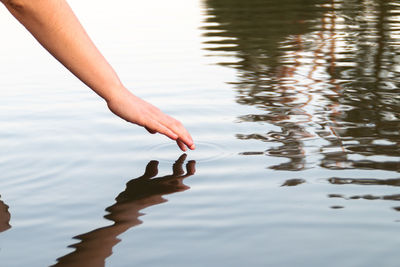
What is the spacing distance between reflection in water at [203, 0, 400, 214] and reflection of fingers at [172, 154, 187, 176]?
272mm

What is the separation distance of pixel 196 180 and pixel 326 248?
0.82m

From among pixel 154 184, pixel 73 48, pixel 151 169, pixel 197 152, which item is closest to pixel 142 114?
pixel 73 48

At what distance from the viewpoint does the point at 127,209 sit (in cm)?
Answer: 249

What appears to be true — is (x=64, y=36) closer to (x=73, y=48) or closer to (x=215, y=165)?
(x=73, y=48)

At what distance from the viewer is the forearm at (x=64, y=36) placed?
1712 millimetres

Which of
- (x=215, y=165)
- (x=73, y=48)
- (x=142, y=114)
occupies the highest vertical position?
(x=73, y=48)

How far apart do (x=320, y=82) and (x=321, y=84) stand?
9cm

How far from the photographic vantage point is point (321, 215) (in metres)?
2.36

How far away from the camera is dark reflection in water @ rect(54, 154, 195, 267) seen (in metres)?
2.07

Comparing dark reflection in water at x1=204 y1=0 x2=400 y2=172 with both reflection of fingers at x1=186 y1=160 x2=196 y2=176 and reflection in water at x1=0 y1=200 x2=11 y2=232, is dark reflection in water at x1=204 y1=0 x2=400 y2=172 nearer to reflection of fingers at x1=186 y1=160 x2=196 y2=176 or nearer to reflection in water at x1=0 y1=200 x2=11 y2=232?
reflection of fingers at x1=186 y1=160 x2=196 y2=176

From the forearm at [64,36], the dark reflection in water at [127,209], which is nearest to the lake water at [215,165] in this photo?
the dark reflection in water at [127,209]

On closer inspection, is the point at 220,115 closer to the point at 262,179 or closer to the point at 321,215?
the point at 262,179

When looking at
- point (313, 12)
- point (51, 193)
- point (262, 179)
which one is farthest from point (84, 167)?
point (313, 12)

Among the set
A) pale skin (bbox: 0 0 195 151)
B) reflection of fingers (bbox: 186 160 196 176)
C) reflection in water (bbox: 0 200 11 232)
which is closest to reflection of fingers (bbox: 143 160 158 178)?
reflection of fingers (bbox: 186 160 196 176)
